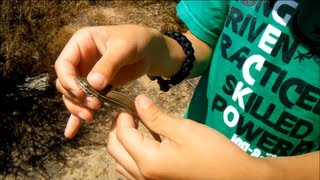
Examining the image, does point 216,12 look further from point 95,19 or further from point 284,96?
A: point 95,19

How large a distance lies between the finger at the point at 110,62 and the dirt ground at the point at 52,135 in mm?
2172

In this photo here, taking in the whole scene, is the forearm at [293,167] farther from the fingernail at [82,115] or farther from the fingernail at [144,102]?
the fingernail at [82,115]

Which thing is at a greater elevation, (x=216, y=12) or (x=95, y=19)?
(x=216, y=12)

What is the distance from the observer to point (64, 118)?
3.69 metres

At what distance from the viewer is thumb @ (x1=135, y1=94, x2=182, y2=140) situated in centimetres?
118

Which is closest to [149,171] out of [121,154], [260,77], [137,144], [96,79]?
[137,144]

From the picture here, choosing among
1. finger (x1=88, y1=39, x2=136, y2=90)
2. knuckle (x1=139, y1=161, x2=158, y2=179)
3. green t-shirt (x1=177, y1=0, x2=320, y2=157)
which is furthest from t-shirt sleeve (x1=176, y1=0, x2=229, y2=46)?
knuckle (x1=139, y1=161, x2=158, y2=179)

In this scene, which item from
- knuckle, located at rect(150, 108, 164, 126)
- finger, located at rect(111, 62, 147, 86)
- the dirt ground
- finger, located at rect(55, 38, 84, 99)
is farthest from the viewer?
the dirt ground

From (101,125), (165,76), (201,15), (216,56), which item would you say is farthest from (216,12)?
(101,125)

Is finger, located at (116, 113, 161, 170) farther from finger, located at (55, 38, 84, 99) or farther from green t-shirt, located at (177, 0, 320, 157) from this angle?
green t-shirt, located at (177, 0, 320, 157)

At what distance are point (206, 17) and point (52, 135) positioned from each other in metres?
2.30

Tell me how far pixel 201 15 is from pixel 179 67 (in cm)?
20

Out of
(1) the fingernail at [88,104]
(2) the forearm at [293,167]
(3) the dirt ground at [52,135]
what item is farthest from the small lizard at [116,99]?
(3) the dirt ground at [52,135]

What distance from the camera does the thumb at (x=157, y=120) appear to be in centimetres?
118
